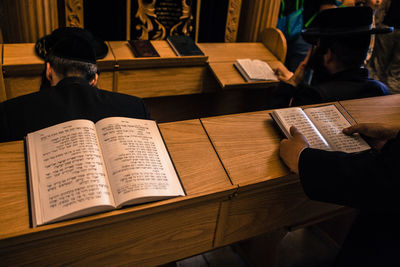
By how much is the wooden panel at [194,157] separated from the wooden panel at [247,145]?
0.04 metres

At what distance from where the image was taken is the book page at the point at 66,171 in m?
1.12

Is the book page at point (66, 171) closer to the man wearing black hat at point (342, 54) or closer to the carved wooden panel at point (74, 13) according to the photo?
the man wearing black hat at point (342, 54)

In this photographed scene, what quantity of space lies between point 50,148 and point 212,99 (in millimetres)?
2226

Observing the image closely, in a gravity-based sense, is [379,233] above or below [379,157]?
below

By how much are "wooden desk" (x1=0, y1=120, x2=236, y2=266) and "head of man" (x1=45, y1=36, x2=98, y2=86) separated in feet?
1.49

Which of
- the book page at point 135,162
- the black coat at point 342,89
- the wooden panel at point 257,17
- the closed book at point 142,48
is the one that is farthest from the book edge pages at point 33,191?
the wooden panel at point 257,17

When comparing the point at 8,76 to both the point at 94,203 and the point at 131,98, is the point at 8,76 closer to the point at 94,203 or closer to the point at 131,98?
the point at 131,98

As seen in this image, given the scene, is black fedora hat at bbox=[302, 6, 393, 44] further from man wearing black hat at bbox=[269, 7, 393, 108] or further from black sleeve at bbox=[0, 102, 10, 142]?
black sleeve at bbox=[0, 102, 10, 142]

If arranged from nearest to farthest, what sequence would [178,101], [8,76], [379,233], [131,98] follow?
[379,233], [131,98], [8,76], [178,101]

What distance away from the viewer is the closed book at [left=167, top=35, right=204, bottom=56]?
2.84 m

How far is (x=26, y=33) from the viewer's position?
8.41 feet

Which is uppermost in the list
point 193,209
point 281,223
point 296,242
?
point 193,209

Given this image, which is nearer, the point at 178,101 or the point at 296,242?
the point at 296,242

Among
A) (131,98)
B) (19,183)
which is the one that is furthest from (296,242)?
(19,183)
